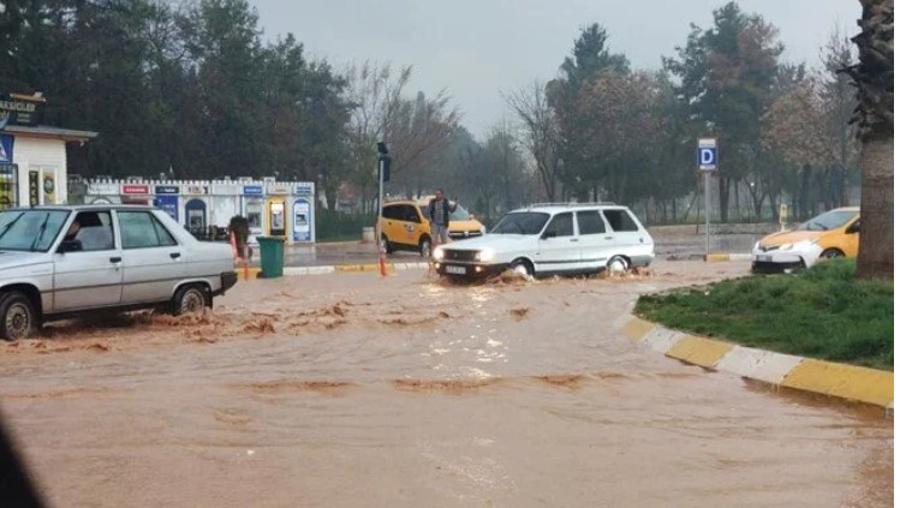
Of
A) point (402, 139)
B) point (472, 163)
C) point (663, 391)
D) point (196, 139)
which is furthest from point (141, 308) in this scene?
point (472, 163)

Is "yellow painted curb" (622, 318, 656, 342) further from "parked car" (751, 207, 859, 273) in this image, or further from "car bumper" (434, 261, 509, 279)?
"parked car" (751, 207, 859, 273)

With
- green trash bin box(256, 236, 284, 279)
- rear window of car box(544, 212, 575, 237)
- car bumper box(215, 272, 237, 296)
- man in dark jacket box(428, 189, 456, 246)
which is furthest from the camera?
man in dark jacket box(428, 189, 456, 246)

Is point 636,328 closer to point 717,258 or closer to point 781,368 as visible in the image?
point 781,368

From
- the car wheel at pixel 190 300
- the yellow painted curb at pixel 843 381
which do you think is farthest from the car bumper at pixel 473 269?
the yellow painted curb at pixel 843 381

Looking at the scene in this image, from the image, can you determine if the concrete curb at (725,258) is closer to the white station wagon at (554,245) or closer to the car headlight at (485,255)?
the white station wagon at (554,245)

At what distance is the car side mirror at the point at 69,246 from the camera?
11.6 metres

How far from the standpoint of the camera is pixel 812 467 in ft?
19.2

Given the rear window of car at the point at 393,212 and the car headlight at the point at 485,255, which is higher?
→ the rear window of car at the point at 393,212

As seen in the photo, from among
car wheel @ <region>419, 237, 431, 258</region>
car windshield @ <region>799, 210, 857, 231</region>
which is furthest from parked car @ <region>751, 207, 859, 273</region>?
car wheel @ <region>419, 237, 431, 258</region>

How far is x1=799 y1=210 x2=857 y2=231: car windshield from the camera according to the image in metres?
20.1

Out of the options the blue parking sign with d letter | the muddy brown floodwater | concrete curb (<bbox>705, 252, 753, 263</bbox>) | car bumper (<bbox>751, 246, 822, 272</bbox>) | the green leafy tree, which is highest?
the green leafy tree

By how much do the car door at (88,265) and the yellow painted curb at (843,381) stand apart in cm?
773

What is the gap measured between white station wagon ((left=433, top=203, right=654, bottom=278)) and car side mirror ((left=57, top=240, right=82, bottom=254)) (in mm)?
8393

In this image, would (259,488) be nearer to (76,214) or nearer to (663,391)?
(663,391)
